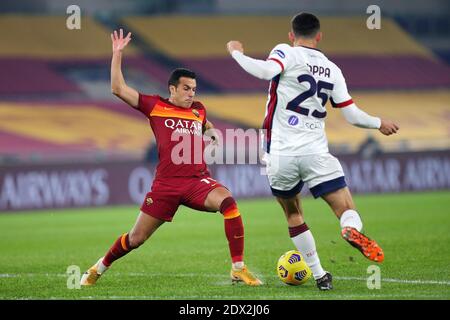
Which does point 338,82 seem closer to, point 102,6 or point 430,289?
point 430,289

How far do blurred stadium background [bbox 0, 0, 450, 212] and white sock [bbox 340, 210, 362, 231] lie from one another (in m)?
17.0

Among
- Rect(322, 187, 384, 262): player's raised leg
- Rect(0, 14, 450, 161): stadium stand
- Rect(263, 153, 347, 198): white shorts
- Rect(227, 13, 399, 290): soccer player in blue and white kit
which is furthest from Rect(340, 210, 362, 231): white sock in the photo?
Rect(0, 14, 450, 161): stadium stand

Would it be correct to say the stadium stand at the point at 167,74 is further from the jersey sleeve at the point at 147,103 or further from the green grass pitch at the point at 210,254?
the jersey sleeve at the point at 147,103

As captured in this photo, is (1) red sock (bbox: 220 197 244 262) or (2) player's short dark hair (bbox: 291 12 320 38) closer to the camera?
(2) player's short dark hair (bbox: 291 12 320 38)

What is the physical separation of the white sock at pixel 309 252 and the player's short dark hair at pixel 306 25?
5.71ft

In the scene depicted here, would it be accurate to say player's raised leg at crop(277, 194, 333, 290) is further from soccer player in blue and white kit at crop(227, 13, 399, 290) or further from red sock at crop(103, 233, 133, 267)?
red sock at crop(103, 233, 133, 267)

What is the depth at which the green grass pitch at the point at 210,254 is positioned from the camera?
26.7 feet

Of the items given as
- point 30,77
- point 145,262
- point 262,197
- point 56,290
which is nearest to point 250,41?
point 30,77

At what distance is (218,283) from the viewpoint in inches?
344

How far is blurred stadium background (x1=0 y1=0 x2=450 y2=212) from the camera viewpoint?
29.6m

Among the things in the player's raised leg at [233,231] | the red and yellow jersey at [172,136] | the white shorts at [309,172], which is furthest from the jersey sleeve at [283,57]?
the player's raised leg at [233,231]

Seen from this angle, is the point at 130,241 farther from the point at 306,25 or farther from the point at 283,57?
the point at 306,25

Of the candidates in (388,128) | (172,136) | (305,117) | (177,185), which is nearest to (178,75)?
(172,136)
